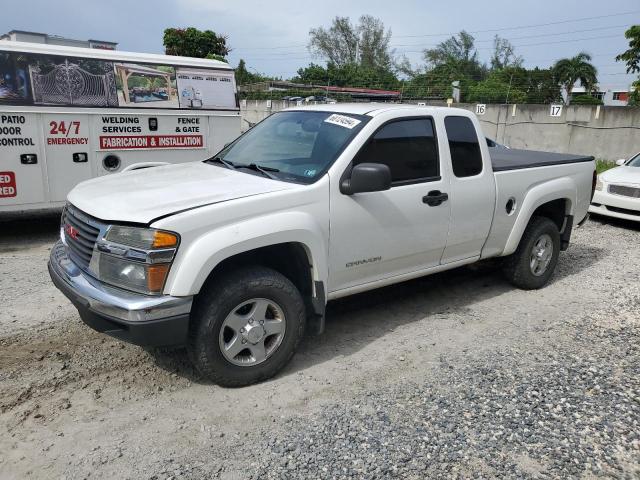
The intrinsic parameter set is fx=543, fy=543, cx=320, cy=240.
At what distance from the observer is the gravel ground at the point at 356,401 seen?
291 centimetres

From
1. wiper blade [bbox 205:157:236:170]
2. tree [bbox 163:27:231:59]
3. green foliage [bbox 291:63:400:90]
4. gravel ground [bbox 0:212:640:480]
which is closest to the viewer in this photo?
gravel ground [bbox 0:212:640:480]

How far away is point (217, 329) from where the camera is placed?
3365 millimetres

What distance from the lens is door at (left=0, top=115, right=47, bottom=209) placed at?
6.93m

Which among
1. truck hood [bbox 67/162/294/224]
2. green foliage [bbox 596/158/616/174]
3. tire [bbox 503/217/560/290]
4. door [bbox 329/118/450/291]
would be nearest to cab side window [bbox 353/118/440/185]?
door [bbox 329/118/450/291]

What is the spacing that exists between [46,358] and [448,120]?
3722 millimetres

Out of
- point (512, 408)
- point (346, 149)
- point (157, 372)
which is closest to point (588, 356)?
point (512, 408)

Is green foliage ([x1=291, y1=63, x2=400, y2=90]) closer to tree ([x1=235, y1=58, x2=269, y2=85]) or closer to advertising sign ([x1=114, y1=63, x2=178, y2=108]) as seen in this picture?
tree ([x1=235, y1=58, x2=269, y2=85])

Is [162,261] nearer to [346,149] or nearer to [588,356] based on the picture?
[346,149]

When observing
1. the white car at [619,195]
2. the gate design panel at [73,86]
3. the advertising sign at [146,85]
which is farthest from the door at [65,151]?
the white car at [619,195]

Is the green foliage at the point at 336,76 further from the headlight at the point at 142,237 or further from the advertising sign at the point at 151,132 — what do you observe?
the headlight at the point at 142,237

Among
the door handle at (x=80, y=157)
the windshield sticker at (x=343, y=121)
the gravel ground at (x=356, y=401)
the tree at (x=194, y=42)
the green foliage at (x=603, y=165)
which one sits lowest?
the green foliage at (x=603, y=165)

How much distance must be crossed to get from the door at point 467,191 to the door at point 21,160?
5.44 metres

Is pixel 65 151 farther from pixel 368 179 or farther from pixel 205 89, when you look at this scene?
pixel 368 179

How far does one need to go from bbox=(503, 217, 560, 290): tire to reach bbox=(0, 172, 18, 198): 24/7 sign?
617cm
